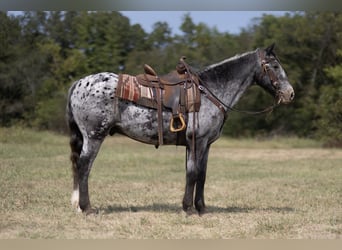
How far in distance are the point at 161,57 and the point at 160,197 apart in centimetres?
1598

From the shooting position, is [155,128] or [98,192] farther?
[98,192]

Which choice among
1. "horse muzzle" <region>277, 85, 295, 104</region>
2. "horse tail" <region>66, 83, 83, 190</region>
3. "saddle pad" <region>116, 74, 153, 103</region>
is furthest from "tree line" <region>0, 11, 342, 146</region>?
"horse muzzle" <region>277, 85, 295, 104</region>

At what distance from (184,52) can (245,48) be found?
4.14 metres

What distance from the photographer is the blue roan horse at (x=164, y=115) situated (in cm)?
657

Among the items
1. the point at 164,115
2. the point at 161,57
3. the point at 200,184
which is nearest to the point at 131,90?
the point at 164,115

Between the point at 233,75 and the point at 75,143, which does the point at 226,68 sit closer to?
the point at 233,75

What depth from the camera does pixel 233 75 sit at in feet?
23.3

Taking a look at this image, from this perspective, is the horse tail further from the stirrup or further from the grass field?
the stirrup

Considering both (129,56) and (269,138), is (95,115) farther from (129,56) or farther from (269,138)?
(269,138)

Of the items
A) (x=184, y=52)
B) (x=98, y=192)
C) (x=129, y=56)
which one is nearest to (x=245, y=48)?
(x=184, y=52)

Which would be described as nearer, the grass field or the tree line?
the grass field

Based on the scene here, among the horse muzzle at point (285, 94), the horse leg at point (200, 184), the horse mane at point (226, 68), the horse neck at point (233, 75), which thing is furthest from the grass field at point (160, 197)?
the horse mane at point (226, 68)

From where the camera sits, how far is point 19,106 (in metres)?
13.6

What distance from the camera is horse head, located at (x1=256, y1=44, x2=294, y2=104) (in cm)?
697
